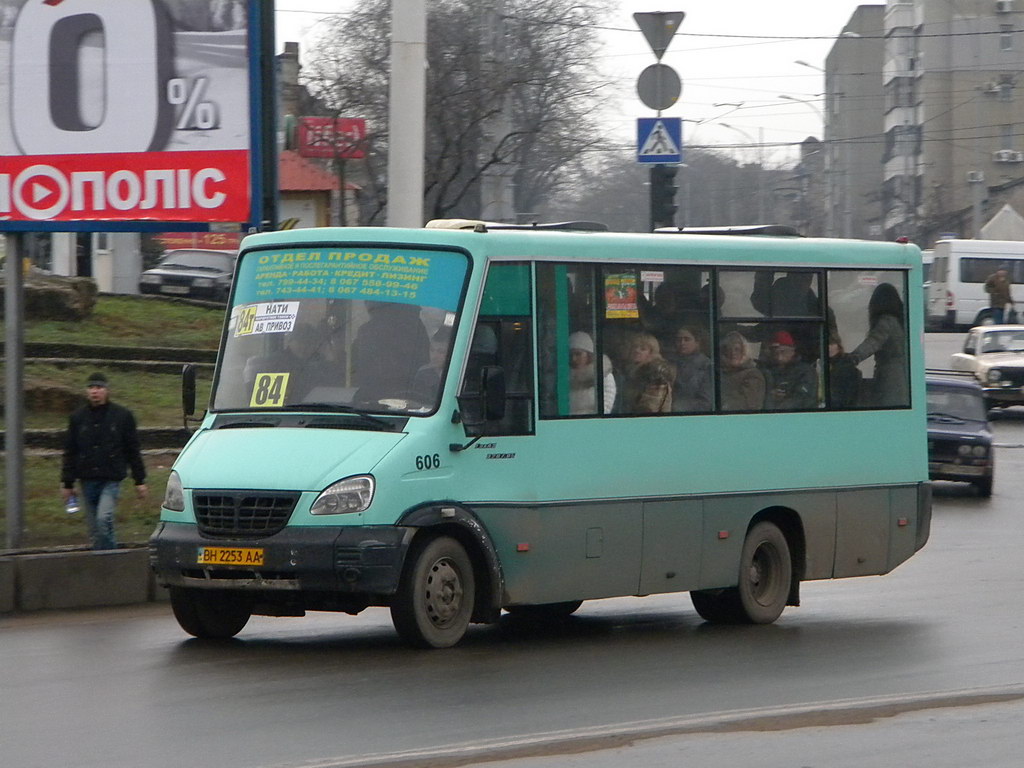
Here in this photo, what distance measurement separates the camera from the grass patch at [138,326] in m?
24.3

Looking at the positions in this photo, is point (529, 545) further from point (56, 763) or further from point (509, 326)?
point (56, 763)

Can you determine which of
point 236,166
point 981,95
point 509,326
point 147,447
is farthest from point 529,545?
point 981,95

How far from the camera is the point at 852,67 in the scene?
381 feet

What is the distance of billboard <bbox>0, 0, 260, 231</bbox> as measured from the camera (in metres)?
14.3

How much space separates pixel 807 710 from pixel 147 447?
11918 mm

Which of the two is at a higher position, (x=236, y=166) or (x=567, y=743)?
(x=236, y=166)

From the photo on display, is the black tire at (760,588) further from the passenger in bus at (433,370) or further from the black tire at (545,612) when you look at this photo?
the passenger in bus at (433,370)

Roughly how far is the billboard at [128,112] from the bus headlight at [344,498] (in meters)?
5.21

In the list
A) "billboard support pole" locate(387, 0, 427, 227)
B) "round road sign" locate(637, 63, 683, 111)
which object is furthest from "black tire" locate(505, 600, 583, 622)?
"round road sign" locate(637, 63, 683, 111)

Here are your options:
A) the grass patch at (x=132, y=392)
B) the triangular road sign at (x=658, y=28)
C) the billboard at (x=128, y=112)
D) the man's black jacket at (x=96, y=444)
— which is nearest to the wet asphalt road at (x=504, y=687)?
the man's black jacket at (x=96, y=444)

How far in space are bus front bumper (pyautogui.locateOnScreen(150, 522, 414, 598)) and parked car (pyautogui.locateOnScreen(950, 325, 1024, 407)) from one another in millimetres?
24381

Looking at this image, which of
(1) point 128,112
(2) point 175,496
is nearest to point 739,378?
(2) point 175,496

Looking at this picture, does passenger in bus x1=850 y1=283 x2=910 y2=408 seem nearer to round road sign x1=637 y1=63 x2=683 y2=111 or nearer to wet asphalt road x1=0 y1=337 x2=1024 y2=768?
wet asphalt road x1=0 y1=337 x2=1024 y2=768

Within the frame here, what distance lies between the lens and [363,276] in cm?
1043
